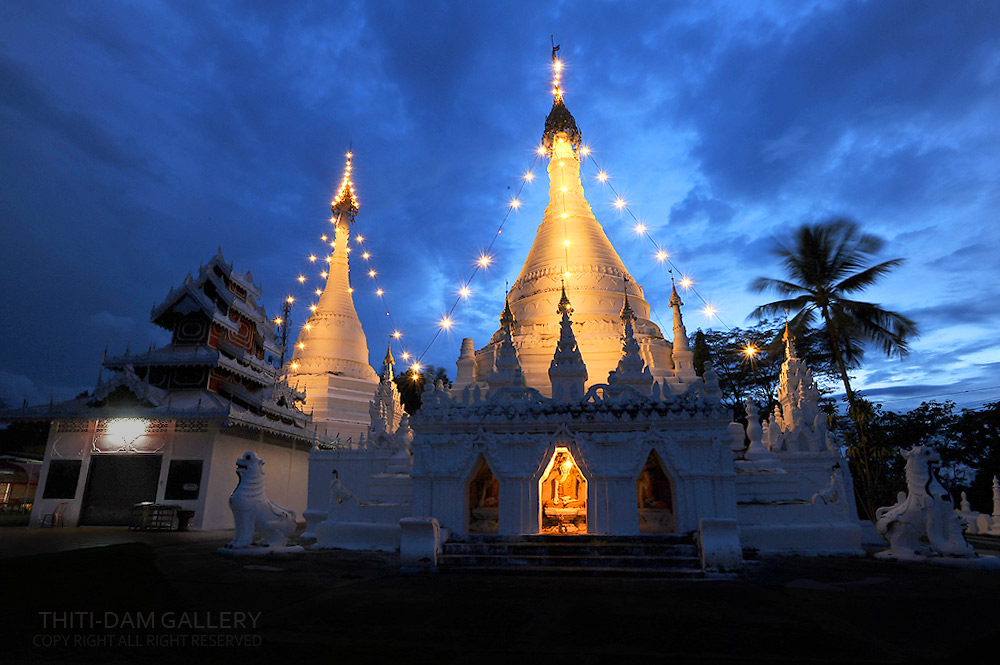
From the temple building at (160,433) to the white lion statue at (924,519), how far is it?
2037 cm

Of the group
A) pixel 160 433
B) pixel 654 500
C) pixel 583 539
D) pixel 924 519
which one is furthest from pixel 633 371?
pixel 160 433

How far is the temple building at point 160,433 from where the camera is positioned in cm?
2006

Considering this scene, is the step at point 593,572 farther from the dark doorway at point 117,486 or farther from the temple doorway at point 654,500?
the dark doorway at point 117,486

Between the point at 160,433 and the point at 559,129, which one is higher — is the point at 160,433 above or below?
below

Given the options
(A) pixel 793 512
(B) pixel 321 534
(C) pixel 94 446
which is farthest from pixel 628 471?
(C) pixel 94 446

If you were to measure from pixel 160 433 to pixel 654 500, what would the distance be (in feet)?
61.7

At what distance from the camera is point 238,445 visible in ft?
71.1

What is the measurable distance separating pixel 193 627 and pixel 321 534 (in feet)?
28.5

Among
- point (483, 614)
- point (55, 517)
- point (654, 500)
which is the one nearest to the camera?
point (483, 614)

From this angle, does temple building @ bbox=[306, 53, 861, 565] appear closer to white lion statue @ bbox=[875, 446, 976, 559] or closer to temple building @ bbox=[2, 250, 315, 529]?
white lion statue @ bbox=[875, 446, 976, 559]

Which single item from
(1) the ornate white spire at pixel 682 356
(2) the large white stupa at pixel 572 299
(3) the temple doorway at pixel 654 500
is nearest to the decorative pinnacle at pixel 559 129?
(2) the large white stupa at pixel 572 299

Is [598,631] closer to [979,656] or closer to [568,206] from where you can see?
[979,656]

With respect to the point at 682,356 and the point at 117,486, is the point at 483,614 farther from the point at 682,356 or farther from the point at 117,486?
the point at 117,486

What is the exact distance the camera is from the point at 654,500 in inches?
509
